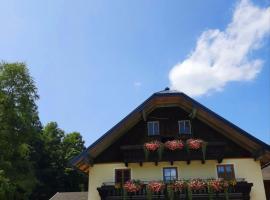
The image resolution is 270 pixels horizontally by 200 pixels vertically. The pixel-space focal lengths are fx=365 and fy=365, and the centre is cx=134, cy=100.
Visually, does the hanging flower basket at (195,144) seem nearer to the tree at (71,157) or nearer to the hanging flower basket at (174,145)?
the hanging flower basket at (174,145)

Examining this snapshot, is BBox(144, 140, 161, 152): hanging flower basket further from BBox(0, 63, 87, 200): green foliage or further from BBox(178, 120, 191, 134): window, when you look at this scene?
BBox(0, 63, 87, 200): green foliage

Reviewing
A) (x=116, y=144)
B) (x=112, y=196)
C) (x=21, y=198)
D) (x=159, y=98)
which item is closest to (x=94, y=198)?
(x=112, y=196)

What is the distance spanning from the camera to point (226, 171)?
2050 centimetres

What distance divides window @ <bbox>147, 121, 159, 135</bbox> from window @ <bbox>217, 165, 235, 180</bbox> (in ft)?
13.6

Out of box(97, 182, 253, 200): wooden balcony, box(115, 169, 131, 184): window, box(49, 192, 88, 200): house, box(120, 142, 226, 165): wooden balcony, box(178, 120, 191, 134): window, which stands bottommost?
box(97, 182, 253, 200): wooden balcony

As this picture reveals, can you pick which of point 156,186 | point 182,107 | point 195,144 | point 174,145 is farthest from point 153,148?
point 182,107

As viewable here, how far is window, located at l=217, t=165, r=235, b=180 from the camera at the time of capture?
66.8ft

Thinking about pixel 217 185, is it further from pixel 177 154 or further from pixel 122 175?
pixel 122 175

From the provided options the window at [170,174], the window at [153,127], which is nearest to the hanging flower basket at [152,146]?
the window at [170,174]

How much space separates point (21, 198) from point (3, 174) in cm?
377

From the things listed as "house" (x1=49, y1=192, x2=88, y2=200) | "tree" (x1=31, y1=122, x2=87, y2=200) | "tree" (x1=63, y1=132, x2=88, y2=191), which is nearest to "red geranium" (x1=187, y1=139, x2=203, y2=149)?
"house" (x1=49, y1=192, x2=88, y2=200)

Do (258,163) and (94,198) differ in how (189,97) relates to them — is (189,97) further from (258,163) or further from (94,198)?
(94,198)

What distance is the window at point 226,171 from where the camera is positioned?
20.4 metres

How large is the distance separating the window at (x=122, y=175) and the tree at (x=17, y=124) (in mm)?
10554
